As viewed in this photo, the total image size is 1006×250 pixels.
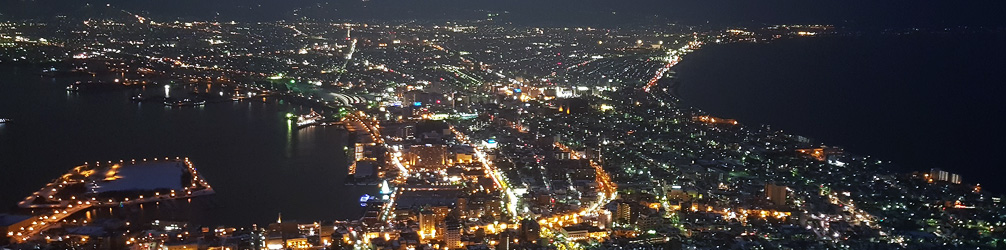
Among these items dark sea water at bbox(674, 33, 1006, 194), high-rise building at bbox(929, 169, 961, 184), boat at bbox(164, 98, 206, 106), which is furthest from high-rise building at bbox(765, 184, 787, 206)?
boat at bbox(164, 98, 206, 106)

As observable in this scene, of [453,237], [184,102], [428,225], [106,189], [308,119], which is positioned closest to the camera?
[453,237]

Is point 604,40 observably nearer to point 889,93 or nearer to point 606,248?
point 889,93

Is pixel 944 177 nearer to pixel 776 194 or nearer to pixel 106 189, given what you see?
pixel 776 194

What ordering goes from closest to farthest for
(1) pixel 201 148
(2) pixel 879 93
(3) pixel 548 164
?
(3) pixel 548 164 < (1) pixel 201 148 < (2) pixel 879 93

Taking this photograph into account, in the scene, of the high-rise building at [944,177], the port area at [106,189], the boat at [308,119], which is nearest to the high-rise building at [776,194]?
the high-rise building at [944,177]

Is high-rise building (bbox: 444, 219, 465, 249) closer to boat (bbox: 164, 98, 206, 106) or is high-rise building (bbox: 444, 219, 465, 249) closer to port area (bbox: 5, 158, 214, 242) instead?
port area (bbox: 5, 158, 214, 242)

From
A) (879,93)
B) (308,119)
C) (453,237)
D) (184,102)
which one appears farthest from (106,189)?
(879,93)

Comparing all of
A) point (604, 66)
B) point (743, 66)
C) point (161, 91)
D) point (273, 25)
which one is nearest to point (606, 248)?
point (161, 91)
